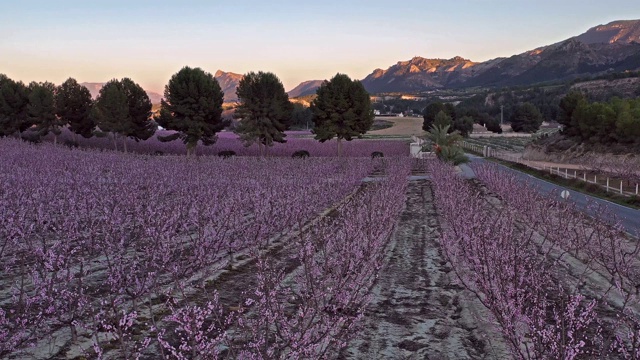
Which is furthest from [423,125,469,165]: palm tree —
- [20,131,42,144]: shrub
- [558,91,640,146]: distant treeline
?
[20,131,42,144]: shrub

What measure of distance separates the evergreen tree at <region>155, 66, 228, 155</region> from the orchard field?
29.7 m

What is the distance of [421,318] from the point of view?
8789 millimetres

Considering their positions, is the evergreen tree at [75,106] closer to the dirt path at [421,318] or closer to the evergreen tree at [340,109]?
the evergreen tree at [340,109]

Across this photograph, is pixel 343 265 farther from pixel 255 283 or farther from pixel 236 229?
pixel 236 229

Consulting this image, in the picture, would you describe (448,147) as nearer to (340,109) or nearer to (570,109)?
(340,109)

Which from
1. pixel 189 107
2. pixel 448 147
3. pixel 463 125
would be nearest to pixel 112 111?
A: pixel 189 107

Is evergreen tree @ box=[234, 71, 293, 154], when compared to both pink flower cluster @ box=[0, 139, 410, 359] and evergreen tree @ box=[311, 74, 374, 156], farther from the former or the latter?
pink flower cluster @ box=[0, 139, 410, 359]

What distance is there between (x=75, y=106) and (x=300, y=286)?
188 feet

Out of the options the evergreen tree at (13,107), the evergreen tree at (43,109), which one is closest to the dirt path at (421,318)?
the evergreen tree at (43,109)

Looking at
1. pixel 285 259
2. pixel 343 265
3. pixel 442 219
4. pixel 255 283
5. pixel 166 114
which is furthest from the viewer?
pixel 166 114

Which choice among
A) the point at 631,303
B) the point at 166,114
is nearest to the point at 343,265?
the point at 631,303

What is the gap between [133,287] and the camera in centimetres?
954

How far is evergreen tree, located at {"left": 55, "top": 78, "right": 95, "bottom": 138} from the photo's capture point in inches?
2334

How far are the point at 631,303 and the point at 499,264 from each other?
3120 mm
